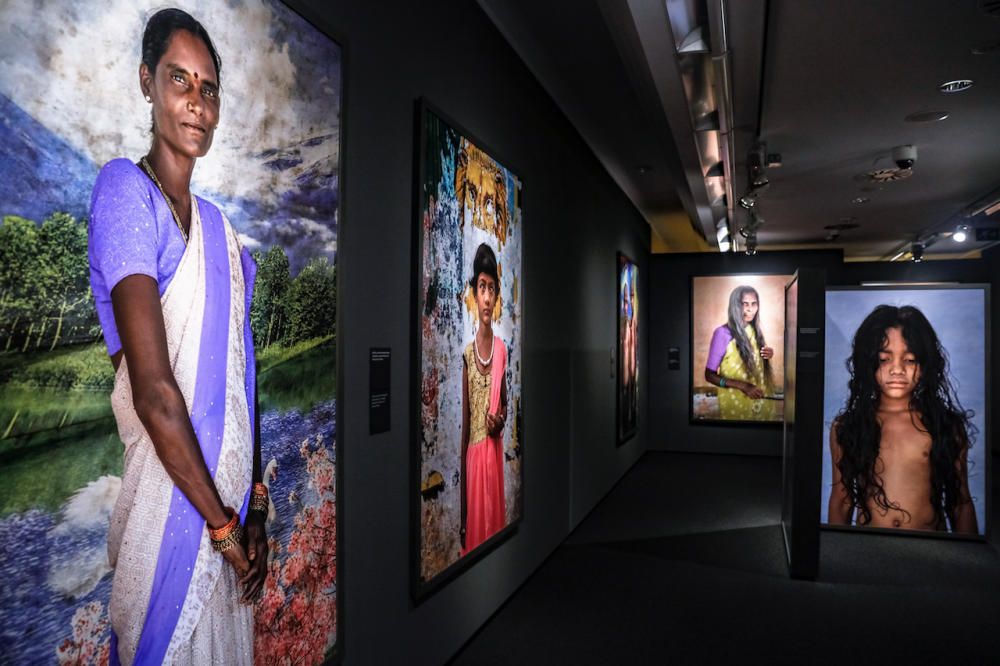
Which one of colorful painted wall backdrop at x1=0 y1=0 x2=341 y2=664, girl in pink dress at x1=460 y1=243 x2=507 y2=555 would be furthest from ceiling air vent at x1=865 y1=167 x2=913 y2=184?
colorful painted wall backdrop at x1=0 y1=0 x2=341 y2=664

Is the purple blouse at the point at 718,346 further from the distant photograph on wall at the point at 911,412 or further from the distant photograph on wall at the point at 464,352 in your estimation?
the distant photograph on wall at the point at 464,352

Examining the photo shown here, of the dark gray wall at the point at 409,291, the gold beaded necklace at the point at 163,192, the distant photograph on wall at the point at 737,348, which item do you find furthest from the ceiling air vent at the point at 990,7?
the distant photograph on wall at the point at 737,348

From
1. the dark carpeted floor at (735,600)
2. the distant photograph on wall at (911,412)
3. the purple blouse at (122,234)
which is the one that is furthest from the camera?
the distant photograph on wall at (911,412)

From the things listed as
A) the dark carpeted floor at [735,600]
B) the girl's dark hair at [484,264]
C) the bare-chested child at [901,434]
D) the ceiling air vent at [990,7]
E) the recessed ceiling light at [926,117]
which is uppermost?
the recessed ceiling light at [926,117]

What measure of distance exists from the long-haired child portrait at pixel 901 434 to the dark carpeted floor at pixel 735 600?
262mm

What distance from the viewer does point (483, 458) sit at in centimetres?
353

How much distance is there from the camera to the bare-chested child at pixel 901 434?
5.59m

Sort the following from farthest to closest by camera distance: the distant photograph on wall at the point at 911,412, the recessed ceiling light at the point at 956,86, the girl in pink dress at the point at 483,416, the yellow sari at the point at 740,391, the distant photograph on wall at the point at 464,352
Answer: the yellow sari at the point at 740,391, the distant photograph on wall at the point at 911,412, the recessed ceiling light at the point at 956,86, the girl in pink dress at the point at 483,416, the distant photograph on wall at the point at 464,352

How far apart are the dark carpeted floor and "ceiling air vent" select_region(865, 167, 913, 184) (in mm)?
3257

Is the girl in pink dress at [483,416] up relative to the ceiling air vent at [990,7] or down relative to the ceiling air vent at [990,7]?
down

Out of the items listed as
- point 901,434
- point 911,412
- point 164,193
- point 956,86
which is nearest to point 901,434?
point 901,434

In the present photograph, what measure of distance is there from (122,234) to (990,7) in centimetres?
372

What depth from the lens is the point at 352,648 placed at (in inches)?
92.8

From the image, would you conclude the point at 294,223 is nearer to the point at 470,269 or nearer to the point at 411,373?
the point at 411,373
